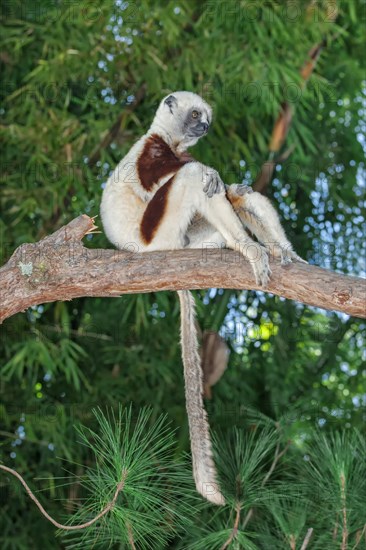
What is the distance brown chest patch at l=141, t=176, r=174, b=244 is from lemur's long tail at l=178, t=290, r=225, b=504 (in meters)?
0.26

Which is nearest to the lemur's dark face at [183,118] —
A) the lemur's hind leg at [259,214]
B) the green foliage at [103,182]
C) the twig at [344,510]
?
the lemur's hind leg at [259,214]

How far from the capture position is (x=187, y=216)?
2.78m

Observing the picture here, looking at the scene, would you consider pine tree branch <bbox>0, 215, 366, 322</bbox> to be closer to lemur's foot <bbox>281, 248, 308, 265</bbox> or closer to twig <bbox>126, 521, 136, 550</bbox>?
lemur's foot <bbox>281, 248, 308, 265</bbox>

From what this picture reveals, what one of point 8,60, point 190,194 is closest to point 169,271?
point 190,194

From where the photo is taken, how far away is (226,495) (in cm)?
284

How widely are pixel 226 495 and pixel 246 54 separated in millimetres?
2278

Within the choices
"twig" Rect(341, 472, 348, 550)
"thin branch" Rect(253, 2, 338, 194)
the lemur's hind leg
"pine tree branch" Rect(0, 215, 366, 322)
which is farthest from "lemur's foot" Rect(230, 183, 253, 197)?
"thin branch" Rect(253, 2, 338, 194)

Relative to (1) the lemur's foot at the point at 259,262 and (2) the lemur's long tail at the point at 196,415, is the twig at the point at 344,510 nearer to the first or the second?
(2) the lemur's long tail at the point at 196,415

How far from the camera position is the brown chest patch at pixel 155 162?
2.94m

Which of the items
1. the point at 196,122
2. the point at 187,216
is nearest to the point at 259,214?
the point at 187,216

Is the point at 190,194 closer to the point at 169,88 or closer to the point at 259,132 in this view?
the point at 169,88

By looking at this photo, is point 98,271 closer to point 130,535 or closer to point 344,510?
point 130,535

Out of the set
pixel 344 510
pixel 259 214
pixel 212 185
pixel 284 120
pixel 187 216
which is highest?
pixel 212 185

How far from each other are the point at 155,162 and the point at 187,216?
1.03ft
